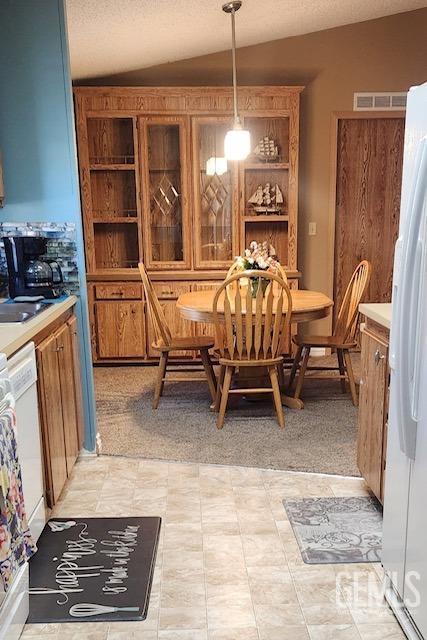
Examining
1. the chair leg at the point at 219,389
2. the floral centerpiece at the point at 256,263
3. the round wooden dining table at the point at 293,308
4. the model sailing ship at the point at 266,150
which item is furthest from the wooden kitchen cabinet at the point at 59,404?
the model sailing ship at the point at 266,150

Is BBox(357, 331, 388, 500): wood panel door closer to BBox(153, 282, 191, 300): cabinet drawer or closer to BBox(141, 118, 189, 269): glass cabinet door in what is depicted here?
BBox(153, 282, 191, 300): cabinet drawer

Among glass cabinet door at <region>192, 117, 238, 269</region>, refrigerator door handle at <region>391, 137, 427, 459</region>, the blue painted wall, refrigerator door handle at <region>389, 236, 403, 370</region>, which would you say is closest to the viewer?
refrigerator door handle at <region>391, 137, 427, 459</region>

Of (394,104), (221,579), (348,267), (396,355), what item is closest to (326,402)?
(348,267)

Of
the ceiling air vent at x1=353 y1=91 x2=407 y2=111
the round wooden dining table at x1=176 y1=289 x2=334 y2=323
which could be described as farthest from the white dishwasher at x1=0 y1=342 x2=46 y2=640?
the ceiling air vent at x1=353 y1=91 x2=407 y2=111

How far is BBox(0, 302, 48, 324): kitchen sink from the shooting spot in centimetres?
221

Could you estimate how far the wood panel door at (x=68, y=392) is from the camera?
2.56m

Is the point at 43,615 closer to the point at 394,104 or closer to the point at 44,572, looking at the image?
the point at 44,572

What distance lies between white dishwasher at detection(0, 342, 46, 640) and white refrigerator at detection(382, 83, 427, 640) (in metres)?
1.18

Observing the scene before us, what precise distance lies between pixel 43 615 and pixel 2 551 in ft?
1.69

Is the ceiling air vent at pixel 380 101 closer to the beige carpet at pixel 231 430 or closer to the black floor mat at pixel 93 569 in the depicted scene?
the beige carpet at pixel 231 430

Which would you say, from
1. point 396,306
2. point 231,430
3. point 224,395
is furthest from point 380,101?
point 396,306

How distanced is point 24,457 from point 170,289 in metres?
2.83

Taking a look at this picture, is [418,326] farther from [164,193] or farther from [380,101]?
[380,101]

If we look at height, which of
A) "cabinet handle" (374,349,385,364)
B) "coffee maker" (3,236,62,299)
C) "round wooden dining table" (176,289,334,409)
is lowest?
"round wooden dining table" (176,289,334,409)
